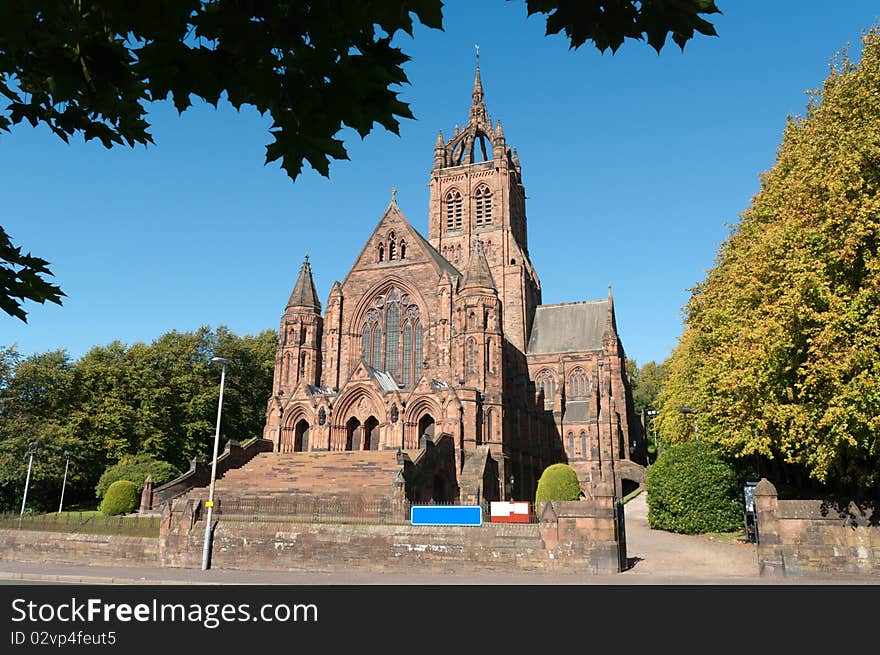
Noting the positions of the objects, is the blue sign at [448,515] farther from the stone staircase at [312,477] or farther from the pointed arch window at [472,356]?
the pointed arch window at [472,356]

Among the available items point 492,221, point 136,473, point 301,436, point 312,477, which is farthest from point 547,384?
point 136,473

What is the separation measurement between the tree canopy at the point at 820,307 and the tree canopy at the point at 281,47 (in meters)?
15.0

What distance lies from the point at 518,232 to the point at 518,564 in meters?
49.3

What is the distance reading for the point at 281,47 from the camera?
354cm

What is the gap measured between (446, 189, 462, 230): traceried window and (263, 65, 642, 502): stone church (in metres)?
0.20

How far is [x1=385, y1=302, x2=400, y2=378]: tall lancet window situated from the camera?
45250 millimetres

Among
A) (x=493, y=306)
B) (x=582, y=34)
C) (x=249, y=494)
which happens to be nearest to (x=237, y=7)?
(x=582, y=34)

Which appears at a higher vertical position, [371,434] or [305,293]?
[305,293]

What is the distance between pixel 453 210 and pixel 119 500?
139ft

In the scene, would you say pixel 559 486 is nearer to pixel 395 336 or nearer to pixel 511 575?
pixel 395 336

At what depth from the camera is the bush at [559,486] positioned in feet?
114

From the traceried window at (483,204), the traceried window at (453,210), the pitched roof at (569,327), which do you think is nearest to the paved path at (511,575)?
the pitched roof at (569,327)

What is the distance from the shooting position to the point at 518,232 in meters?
65.6

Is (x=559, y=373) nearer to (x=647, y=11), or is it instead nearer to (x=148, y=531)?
(x=148, y=531)
